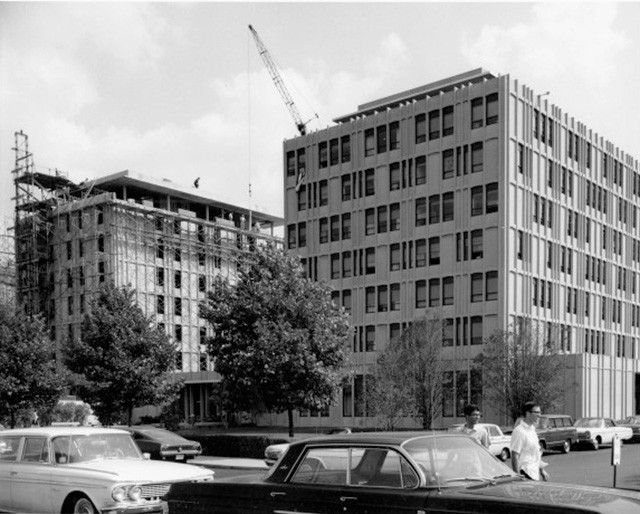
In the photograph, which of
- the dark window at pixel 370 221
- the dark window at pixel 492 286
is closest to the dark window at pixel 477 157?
the dark window at pixel 492 286

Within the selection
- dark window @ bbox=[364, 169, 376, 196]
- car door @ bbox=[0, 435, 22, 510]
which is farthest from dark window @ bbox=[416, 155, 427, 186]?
car door @ bbox=[0, 435, 22, 510]

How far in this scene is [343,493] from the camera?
7.52 meters

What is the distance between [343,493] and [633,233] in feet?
212

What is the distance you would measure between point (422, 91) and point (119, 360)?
129ft

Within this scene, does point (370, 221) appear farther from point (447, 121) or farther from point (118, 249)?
point (118, 249)

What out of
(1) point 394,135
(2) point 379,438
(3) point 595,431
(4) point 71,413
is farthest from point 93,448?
(1) point 394,135

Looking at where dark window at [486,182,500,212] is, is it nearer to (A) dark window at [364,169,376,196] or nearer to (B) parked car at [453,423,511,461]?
(A) dark window at [364,169,376,196]

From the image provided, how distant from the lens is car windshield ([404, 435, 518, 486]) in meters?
7.27

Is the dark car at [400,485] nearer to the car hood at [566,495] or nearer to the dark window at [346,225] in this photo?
the car hood at [566,495]

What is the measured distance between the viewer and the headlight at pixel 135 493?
10.9 meters

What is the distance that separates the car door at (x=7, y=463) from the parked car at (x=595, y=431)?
26728 mm

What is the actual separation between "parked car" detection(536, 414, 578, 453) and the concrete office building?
16686mm

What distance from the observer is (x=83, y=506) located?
1112 centimetres

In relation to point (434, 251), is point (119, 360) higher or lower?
lower
